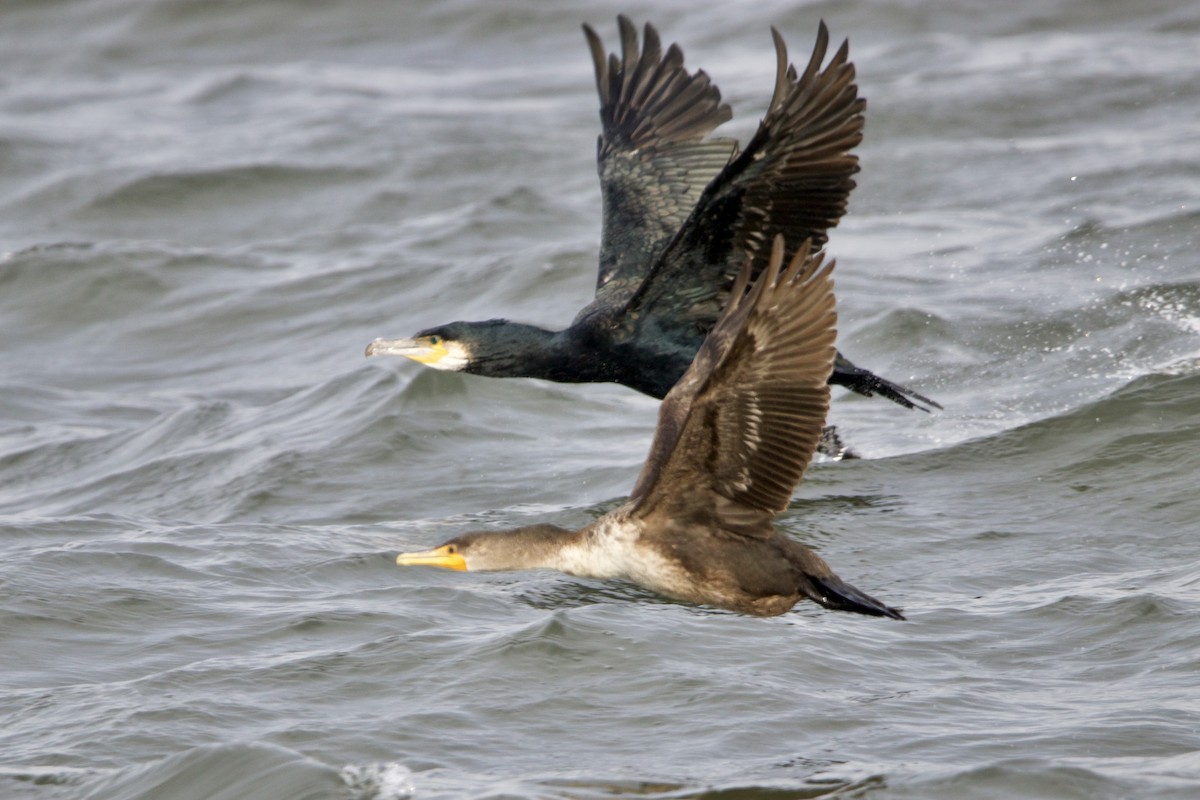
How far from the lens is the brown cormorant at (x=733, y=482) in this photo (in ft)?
16.4

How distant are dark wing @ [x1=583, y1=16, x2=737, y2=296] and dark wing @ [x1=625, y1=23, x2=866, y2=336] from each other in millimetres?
1027

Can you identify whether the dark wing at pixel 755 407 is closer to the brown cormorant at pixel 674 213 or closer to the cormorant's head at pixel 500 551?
the cormorant's head at pixel 500 551

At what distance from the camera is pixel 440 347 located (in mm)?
7172

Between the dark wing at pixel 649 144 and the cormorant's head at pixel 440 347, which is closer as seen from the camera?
the cormorant's head at pixel 440 347

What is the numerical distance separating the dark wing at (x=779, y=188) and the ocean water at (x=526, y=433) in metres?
1.13

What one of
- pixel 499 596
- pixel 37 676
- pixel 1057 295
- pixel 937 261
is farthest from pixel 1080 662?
pixel 937 261

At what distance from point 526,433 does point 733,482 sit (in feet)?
12.1

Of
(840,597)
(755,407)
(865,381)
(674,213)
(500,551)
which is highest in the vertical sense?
(674,213)

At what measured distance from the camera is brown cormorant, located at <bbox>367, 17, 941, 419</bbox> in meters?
6.27

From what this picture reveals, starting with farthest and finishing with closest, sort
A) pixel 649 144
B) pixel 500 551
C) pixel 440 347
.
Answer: pixel 649 144, pixel 440 347, pixel 500 551

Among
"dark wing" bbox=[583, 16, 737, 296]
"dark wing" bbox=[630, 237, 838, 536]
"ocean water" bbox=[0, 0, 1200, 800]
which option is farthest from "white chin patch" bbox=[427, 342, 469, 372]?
"dark wing" bbox=[630, 237, 838, 536]

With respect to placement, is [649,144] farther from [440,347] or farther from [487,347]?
[440,347]

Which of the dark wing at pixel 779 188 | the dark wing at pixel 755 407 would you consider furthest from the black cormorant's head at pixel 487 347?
the dark wing at pixel 755 407

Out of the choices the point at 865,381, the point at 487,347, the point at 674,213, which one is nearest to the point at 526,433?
the point at 674,213
